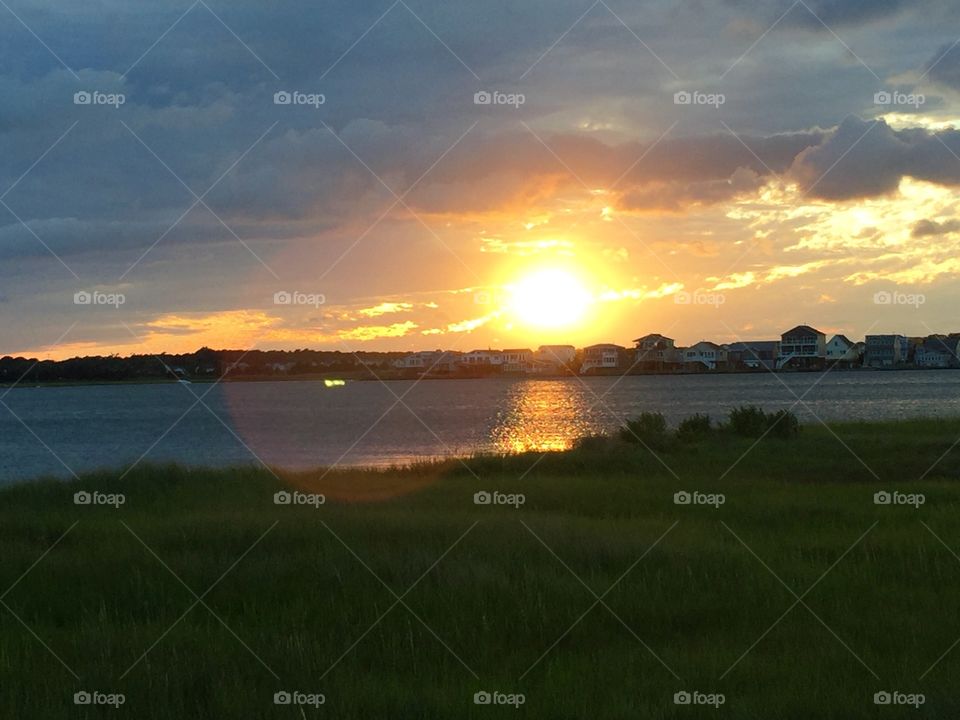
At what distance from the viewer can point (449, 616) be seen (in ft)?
34.9

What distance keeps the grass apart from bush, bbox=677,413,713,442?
13284 millimetres

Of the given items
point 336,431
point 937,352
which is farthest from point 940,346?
point 336,431

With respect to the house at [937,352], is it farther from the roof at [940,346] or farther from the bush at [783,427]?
the bush at [783,427]

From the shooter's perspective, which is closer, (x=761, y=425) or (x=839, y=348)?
(x=761, y=425)

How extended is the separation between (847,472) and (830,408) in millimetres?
52856

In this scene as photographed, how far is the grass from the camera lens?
27.0ft

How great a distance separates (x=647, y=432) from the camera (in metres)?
31.6

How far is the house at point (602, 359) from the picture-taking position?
443ft

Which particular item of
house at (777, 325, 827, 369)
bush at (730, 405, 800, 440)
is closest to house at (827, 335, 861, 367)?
house at (777, 325, 827, 369)

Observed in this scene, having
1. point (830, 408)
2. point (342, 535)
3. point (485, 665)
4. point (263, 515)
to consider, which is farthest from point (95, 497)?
point (830, 408)

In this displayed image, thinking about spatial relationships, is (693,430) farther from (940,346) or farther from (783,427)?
(940,346)

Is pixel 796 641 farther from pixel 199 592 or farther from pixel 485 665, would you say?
pixel 199 592

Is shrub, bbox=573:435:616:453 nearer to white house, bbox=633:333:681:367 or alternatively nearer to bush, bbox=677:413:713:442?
bush, bbox=677:413:713:442

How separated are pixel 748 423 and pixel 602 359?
10706 cm
